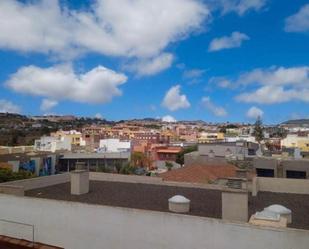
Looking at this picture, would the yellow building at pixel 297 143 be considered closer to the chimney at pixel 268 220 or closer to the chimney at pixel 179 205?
→ the chimney at pixel 179 205

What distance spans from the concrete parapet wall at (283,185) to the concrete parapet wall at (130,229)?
368 inches


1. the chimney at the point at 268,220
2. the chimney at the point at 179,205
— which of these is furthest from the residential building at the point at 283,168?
the chimney at the point at 268,220

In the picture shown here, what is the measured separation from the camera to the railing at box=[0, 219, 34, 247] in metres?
14.6

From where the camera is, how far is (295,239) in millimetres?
10234

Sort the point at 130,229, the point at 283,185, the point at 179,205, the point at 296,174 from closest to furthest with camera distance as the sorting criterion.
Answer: the point at 130,229 < the point at 179,205 < the point at 283,185 < the point at 296,174

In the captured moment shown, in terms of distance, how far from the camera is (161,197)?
17906 millimetres

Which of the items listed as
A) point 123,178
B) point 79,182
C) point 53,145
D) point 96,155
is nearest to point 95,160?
point 96,155

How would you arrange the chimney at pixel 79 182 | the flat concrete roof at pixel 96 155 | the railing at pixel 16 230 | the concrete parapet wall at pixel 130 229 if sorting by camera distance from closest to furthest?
the concrete parapet wall at pixel 130 229 → the railing at pixel 16 230 → the chimney at pixel 79 182 → the flat concrete roof at pixel 96 155

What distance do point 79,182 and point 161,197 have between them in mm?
4040

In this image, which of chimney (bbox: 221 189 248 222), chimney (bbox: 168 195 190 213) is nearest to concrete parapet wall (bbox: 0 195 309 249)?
chimney (bbox: 221 189 248 222)

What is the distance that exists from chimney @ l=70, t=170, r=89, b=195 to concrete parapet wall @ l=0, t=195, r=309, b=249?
3384 mm

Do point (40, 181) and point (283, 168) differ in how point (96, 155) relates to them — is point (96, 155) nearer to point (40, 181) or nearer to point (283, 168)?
point (283, 168)

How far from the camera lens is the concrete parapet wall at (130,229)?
10820 mm

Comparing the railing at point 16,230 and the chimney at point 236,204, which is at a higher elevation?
the chimney at point 236,204
